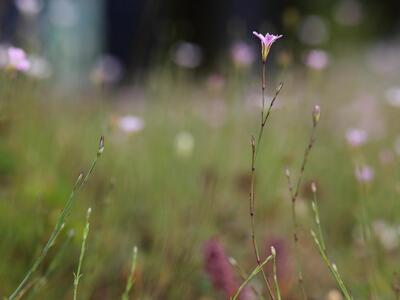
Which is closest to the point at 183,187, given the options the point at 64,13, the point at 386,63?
the point at 386,63

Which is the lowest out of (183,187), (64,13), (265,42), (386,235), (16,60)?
(64,13)

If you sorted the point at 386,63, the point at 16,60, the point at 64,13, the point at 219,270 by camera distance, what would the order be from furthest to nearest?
the point at 64,13
the point at 386,63
the point at 219,270
the point at 16,60

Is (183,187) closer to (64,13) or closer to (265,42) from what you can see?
(265,42)

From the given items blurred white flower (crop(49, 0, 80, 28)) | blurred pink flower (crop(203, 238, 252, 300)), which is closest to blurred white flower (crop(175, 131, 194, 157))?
blurred pink flower (crop(203, 238, 252, 300))

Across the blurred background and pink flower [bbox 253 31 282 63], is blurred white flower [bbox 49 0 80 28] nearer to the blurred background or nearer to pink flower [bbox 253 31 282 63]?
the blurred background

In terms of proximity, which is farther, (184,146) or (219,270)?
(184,146)

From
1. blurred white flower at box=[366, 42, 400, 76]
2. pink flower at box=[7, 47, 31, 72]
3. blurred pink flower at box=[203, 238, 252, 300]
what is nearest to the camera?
pink flower at box=[7, 47, 31, 72]

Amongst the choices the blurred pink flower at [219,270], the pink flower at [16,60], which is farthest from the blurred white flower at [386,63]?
the pink flower at [16,60]

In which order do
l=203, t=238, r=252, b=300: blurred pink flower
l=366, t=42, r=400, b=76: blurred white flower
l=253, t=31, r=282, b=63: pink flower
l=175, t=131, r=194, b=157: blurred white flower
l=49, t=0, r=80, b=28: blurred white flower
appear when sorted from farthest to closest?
l=49, t=0, r=80, b=28: blurred white flower, l=366, t=42, r=400, b=76: blurred white flower, l=175, t=131, r=194, b=157: blurred white flower, l=203, t=238, r=252, b=300: blurred pink flower, l=253, t=31, r=282, b=63: pink flower

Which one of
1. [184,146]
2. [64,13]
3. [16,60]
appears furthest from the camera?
[64,13]
